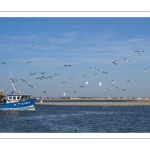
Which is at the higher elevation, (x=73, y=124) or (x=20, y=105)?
(x=20, y=105)

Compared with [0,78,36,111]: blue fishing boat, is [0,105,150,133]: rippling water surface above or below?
below

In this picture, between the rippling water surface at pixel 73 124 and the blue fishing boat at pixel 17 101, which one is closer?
the rippling water surface at pixel 73 124

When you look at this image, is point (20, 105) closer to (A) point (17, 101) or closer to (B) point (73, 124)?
(A) point (17, 101)

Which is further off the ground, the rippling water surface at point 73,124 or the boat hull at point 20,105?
the boat hull at point 20,105

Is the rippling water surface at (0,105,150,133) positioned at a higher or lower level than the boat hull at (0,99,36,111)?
lower

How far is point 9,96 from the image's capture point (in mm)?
46594

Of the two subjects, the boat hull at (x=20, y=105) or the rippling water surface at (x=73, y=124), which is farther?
the boat hull at (x=20, y=105)

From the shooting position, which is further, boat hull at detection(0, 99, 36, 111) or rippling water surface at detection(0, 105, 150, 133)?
boat hull at detection(0, 99, 36, 111)

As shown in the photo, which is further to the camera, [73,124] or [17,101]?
[17,101]

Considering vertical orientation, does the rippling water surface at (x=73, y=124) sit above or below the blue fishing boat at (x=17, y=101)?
below

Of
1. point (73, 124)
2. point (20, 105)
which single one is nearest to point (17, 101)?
point (20, 105)

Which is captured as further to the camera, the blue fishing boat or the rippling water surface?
the blue fishing boat
